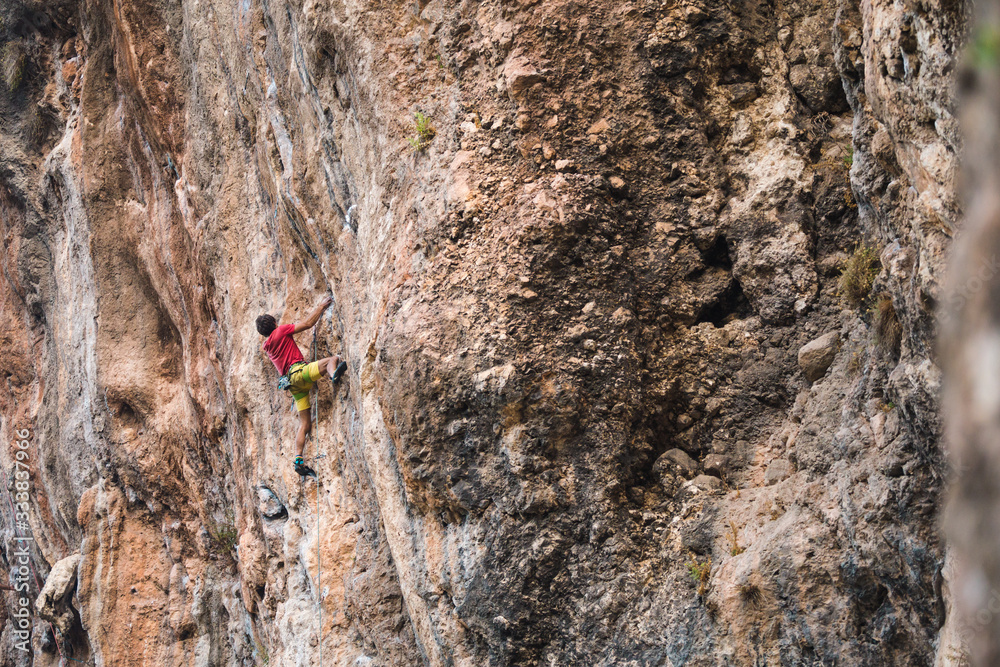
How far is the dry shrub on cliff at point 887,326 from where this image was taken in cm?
390

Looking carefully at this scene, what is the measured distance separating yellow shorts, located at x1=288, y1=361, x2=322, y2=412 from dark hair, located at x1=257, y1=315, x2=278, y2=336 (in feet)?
1.97

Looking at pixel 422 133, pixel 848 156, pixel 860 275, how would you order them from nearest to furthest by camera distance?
pixel 860 275 < pixel 848 156 < pixel 422 133

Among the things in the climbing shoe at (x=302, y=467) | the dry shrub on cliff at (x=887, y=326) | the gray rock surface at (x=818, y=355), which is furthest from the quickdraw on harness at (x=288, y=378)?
the dry shrub on cliff at (x=887, y=326)

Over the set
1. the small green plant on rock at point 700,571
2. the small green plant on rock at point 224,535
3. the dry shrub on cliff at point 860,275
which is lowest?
the small green plant on rock at point 700,571

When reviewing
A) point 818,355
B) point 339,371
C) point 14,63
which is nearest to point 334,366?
point 339,371

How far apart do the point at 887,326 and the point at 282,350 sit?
533 cm

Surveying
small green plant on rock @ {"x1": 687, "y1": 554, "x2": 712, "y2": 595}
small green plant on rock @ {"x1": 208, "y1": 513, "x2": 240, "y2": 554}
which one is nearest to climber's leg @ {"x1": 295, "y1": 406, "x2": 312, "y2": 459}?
small green plant on rock @ {"x1": 208, "y1": 513, "x2": 240, "y2": 554}

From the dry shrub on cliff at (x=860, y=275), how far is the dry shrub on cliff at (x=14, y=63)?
1285 cm

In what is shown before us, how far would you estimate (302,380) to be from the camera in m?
7.43

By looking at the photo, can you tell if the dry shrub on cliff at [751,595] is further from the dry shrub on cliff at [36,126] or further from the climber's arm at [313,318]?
the dry shrub on cliff at [36,126]

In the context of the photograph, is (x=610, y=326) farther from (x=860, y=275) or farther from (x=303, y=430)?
(x=303, y=430)

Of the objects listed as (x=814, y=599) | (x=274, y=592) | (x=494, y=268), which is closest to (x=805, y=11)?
(x=494, y=268)

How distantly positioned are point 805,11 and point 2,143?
41.8 ft

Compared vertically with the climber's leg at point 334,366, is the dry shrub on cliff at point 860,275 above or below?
below
